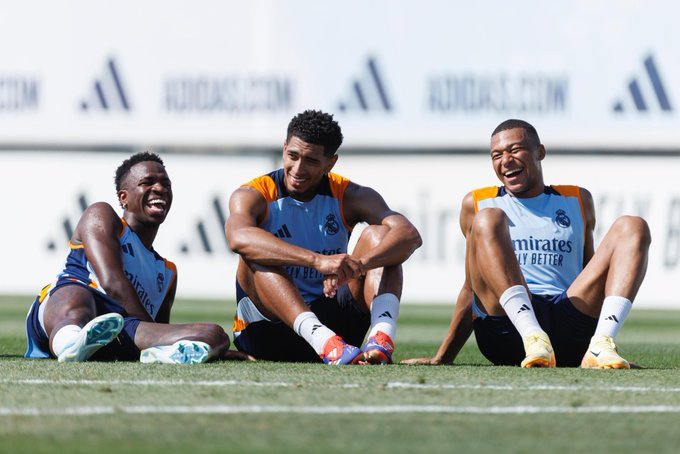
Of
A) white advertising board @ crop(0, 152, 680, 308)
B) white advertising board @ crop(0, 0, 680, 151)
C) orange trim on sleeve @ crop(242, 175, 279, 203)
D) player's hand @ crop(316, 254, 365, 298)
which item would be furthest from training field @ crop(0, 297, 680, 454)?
white advertising board @ crop(0, 0, 680, 151)

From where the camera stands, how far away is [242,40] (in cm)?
1950

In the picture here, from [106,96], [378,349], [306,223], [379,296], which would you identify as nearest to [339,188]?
[306,223]

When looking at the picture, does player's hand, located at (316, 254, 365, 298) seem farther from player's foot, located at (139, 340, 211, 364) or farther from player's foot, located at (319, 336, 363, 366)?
player's foot, located at (139, 340, 211, 364)

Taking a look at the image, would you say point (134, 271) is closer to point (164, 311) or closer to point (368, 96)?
point (164, 311)

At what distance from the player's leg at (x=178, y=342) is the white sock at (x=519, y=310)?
4.50 feet

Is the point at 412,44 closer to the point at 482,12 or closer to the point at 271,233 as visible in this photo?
the point at 482,12

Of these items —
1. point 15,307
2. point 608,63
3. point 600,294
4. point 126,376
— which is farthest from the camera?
point 608,63

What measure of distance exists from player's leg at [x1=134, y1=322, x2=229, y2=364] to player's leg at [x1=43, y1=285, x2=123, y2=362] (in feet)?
0.69

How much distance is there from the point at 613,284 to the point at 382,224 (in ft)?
4.00

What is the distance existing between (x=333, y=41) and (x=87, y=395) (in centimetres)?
1549

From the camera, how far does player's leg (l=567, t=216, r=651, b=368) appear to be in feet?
17.8

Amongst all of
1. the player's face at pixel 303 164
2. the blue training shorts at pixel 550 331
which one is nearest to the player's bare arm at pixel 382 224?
the player's face at pixel 303 164

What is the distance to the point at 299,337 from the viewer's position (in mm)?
6062

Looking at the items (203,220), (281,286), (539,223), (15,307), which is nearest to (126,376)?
(281,286)
